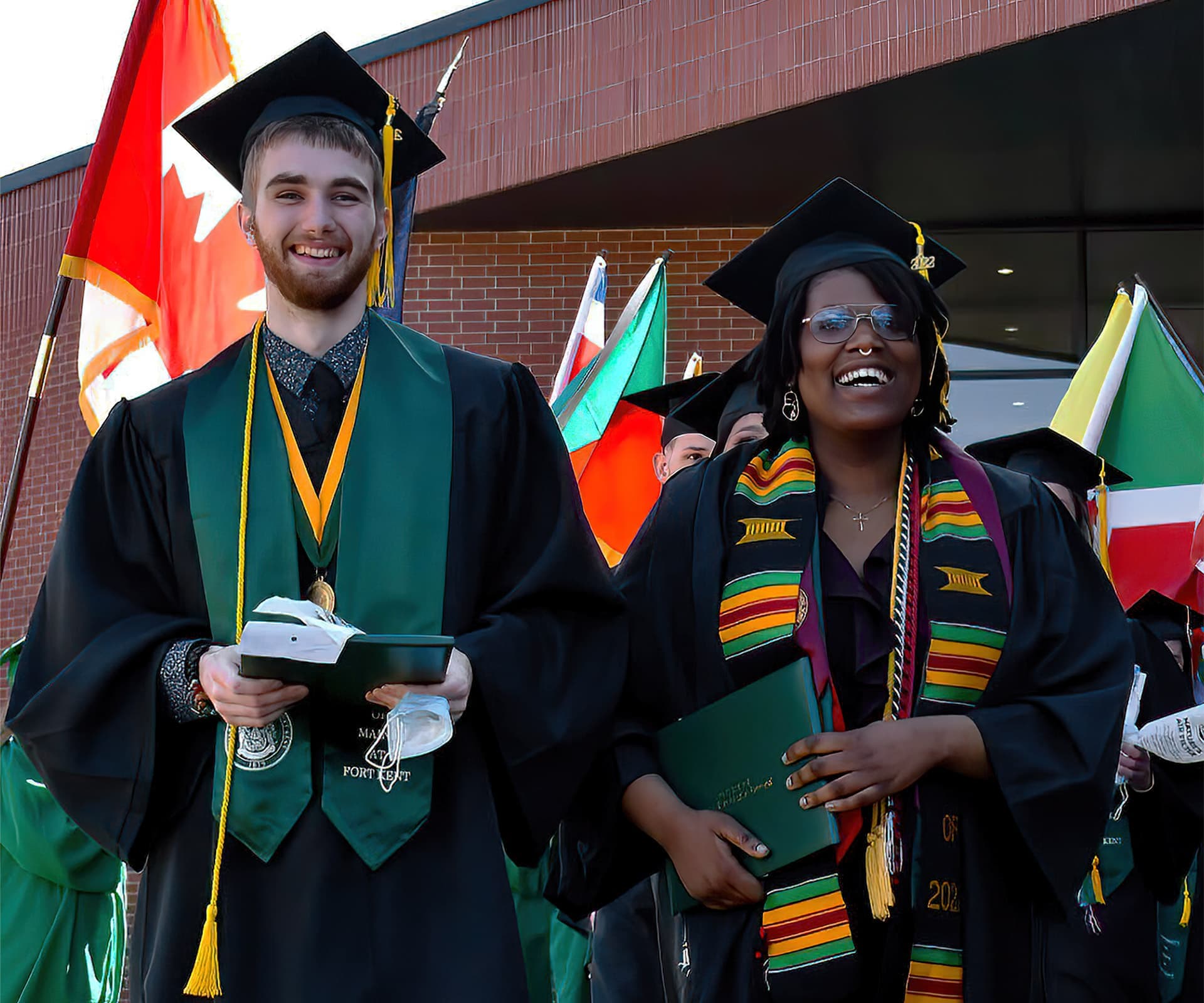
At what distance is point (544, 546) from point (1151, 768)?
7.84ft

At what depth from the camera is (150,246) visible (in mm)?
7027

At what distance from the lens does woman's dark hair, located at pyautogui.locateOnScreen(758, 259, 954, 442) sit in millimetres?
3566

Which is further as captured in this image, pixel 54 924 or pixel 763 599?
pixel 54 924

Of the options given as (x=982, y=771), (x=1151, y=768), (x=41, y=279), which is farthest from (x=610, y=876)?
(x=41, y=279)

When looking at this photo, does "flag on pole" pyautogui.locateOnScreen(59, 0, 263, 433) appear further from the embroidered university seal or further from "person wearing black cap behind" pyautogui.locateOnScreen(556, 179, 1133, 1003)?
the embroidered university seal

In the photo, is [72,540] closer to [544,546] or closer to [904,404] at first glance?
[544,546]

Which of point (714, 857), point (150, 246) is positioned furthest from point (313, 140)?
point (150, 246)

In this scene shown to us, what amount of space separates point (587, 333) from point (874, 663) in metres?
6.96

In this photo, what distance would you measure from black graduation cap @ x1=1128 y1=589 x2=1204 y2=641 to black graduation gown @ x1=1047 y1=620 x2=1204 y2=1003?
945mm

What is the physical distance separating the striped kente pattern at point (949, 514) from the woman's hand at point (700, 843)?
0.72 m

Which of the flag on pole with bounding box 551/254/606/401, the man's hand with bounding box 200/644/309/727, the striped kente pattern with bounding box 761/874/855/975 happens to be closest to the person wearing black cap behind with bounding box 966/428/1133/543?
the striped kente pattern with bounding box 761/874/855/975

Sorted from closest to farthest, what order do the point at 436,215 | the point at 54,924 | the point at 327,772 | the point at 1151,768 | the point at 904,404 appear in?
the point at 327,772 < the point at 904,404 < the point at 1151,768 < the point at 54,924 < the point at 436,215

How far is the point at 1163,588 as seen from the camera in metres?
6.87

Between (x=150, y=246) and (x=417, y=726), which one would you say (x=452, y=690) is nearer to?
(x=417, y=726)
